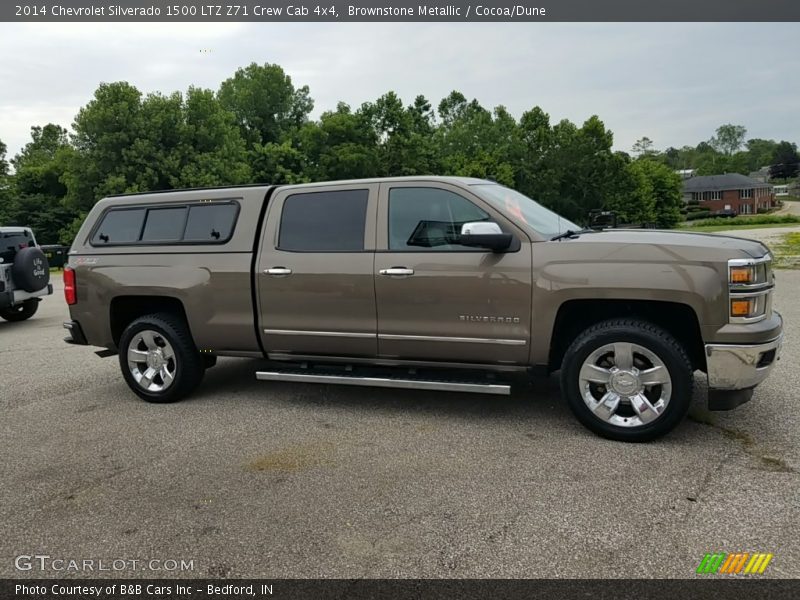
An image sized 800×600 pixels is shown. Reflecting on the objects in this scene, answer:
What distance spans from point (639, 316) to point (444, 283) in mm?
1418

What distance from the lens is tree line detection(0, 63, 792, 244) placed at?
4266cm

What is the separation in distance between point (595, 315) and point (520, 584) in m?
2.39

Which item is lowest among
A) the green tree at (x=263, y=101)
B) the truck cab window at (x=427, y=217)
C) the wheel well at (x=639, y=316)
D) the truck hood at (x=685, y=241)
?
the wheel well at (x=639, y=316)

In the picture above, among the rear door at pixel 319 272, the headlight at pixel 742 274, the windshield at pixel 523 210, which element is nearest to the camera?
the headlight at pixel 742 274

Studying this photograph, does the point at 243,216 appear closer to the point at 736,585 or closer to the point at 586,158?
the point at 736,585

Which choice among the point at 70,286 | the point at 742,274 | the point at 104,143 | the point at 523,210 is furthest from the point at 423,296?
the point at 104,143

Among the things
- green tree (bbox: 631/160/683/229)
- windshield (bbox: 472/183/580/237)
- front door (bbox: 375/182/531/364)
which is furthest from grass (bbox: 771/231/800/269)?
green tree (bbox: 631/160/683/229)

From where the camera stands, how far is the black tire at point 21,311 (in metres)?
11.7

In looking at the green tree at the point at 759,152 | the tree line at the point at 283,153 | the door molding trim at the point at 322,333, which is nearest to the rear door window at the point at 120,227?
the door molding trim at the point at 322,333

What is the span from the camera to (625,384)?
4.32 m

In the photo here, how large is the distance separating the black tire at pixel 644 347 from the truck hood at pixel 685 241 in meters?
0.55

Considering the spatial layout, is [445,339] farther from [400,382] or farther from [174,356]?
[174,356]

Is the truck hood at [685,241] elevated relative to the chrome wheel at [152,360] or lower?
elevated

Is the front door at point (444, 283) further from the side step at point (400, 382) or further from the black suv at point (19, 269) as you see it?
the black suv at point (19, 269)
